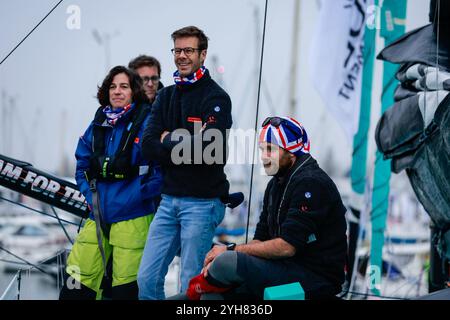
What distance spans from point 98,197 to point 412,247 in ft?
56.9

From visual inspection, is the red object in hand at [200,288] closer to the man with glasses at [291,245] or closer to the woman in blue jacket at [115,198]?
the man with glasses at [291,245]

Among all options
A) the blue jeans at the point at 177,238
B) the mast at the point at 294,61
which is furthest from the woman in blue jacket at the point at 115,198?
the mast at the point at 294,61

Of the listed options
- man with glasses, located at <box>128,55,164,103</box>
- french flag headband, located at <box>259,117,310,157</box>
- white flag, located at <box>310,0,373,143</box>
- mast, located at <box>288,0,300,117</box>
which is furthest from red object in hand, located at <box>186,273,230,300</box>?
mast, located at <box>288,0,300,117</box>

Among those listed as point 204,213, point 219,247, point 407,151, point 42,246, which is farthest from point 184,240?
point 42,246

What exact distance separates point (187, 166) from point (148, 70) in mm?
1296

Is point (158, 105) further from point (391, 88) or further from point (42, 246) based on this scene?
point (42, 246)

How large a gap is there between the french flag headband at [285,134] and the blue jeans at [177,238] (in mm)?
638

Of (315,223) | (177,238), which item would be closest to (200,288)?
(315,223)

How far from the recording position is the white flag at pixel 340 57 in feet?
21.6

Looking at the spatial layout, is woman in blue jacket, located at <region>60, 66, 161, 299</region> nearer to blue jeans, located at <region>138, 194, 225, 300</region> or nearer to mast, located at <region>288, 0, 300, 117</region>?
blue jeans, located at <region>138, 194, 225, 300</region>

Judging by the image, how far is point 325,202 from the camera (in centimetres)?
310

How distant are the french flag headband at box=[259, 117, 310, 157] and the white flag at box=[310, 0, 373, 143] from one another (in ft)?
11.2

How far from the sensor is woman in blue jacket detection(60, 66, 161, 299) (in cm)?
394

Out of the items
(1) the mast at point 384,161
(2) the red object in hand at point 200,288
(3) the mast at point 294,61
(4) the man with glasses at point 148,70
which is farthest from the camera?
(3) the mast at point 294,61
